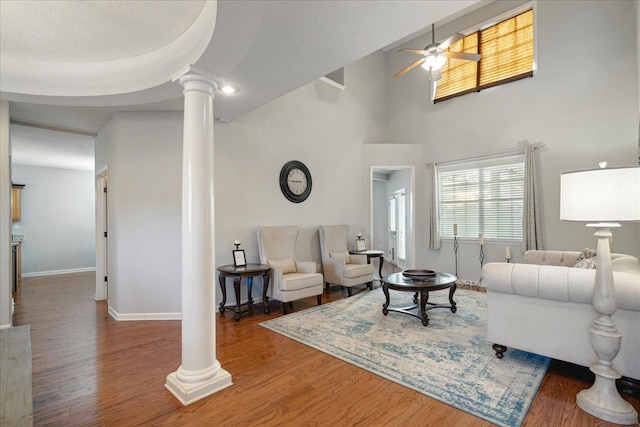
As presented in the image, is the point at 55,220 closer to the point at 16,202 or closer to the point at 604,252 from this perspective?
the point at 16,202

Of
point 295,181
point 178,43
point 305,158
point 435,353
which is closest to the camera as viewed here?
point 178,43

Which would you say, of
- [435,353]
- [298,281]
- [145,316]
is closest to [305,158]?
[298,281]

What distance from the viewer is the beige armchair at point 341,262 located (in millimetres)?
4863

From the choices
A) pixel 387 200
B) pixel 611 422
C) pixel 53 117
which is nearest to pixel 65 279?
pixel 53 117

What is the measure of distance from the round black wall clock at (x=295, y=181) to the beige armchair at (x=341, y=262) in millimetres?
669

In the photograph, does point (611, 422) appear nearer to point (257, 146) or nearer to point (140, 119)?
point (257, 146)

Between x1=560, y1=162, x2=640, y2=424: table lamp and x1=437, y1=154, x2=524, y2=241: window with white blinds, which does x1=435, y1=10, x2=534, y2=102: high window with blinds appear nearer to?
x1=437, y1=154, x2=524, y2=241: window with white blinds

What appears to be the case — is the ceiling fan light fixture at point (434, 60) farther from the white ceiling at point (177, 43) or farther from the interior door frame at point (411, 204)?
the interior door frame at point (411, 204)

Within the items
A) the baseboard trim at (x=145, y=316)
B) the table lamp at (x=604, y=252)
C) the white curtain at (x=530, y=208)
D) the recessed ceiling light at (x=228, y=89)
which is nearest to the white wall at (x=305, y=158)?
the baseboard trim at (x=145, y=316)

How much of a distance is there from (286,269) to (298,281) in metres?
0.46

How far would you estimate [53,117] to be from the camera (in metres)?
3.92

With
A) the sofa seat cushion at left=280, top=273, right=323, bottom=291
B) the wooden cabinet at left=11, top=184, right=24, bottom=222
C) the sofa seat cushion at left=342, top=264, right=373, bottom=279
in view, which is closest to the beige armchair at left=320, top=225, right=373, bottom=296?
the sofa seat cushion at left=342, top=264, right=373, bottom=279

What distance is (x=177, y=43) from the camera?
258 centimetres

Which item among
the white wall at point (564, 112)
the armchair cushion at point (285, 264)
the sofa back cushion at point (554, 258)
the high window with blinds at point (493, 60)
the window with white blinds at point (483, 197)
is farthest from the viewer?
the window with white blinds at point (483, 197)
